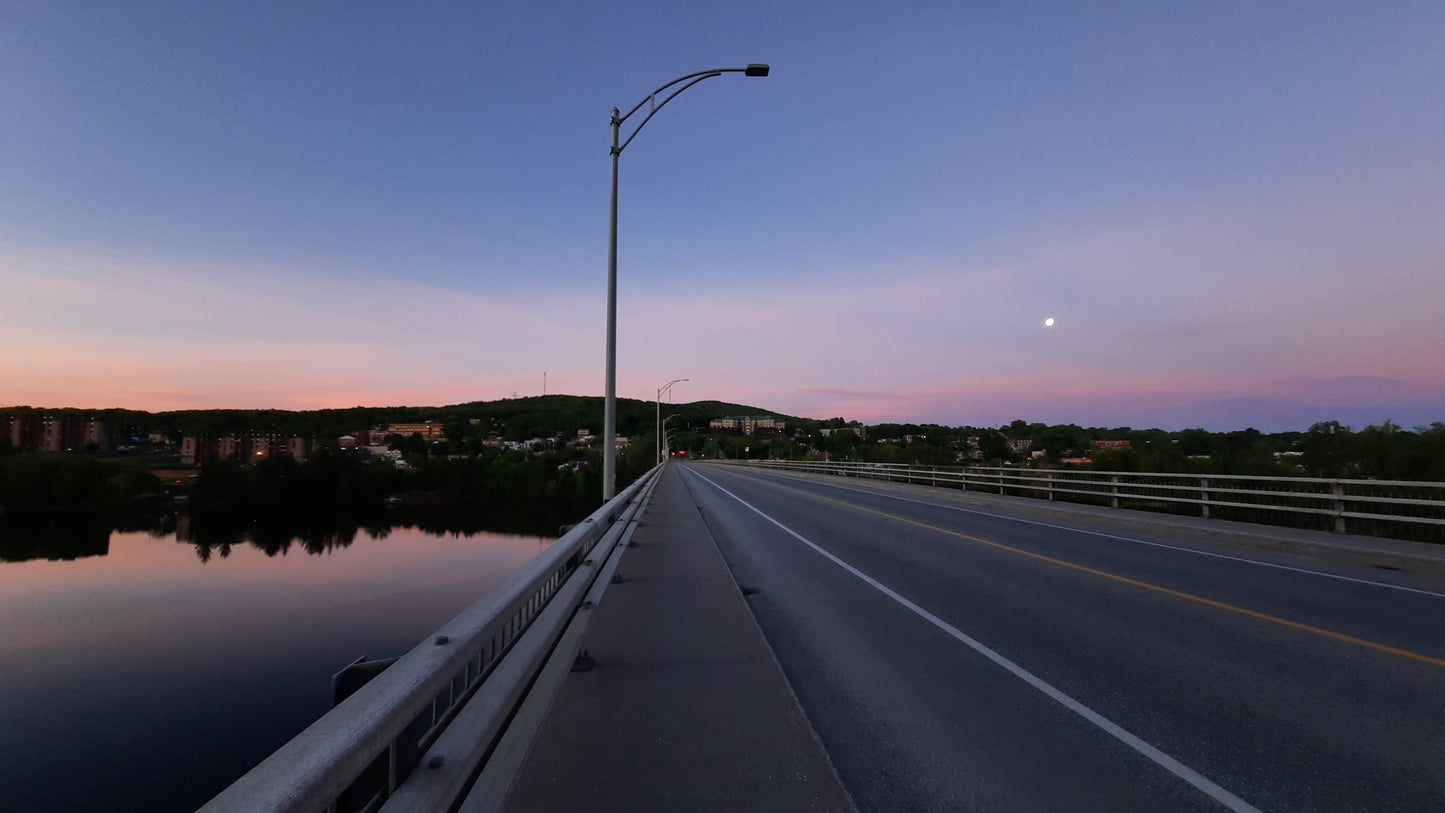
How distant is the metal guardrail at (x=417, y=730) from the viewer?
1.42 m

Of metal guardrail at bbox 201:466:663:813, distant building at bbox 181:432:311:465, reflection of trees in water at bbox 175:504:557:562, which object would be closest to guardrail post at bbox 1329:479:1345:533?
metal guardrail at bbox 201:466:663:813

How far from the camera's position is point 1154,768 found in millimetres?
3803

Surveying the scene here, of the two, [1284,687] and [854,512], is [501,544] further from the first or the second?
[1284,687]

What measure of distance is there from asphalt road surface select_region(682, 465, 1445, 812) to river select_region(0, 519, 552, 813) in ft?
9.64

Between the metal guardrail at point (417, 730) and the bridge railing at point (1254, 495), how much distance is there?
14800 millimetres

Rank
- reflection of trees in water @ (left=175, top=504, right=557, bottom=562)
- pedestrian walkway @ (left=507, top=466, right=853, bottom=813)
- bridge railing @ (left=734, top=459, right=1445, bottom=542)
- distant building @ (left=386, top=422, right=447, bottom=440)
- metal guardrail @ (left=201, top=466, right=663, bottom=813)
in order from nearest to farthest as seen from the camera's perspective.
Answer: metal guardrail @ (left=201, top=466, right=663, bottom=813), pedestrian walkway @ (left=507, top=466, right=853, bottom=813), bridge railing @ (left=734, top=459, right=1445, bottom=542), reflection of trees in water @ (left=175, top=504, right=557, bottom=562), distant building @ (left=386, top=422, right=447, bottom=440)

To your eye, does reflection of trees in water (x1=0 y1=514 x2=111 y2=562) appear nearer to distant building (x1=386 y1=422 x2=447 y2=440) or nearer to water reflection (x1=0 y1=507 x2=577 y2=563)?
water reflection (x1=0 y1=507 x2=577 y2=563)

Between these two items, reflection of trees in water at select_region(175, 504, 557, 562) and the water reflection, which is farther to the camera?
reflection of trees in water at select_region(175, 504, 557, 562)

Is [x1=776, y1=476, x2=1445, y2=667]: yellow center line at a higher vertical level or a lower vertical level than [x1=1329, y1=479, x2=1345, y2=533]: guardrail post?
lower

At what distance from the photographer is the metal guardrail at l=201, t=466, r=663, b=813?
1419mm

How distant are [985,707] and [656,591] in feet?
15.1

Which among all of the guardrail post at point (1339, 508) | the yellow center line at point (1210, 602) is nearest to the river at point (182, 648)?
the yellow center line at point (1210, 602)

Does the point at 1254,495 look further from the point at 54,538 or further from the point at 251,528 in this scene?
the point at 251,528

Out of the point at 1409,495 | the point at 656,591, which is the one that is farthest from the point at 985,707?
the point at 1409,495
